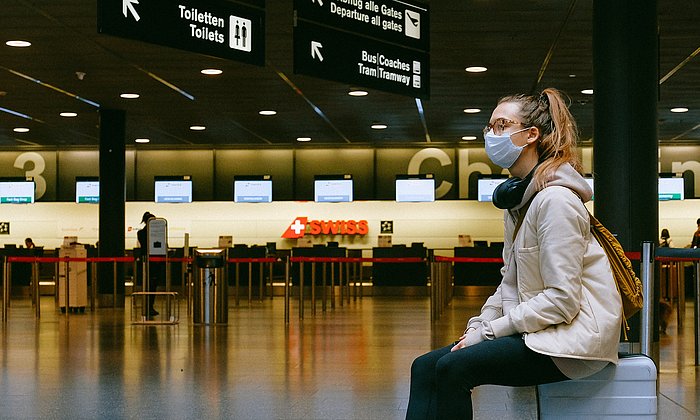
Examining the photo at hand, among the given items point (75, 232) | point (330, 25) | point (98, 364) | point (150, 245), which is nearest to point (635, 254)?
point (330, 25)

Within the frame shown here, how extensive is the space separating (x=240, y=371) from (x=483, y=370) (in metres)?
5.24

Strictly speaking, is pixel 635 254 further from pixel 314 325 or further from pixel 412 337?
pixel 314 325

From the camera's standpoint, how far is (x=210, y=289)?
13.7 meters

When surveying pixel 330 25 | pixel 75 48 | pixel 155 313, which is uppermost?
pixel 75 48

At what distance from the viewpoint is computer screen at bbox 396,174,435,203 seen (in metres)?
24.6

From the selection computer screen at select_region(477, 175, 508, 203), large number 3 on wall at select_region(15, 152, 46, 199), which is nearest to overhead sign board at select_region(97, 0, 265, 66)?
computer screen at select_region(477, 175, 508, 203)

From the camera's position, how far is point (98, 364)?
856 cm

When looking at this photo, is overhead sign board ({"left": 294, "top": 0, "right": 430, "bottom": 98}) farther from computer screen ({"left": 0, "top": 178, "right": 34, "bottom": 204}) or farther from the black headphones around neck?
computer screen ({"left": 0, "top": 178, "right": 34, "bottom": 204})

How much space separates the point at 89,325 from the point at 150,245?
214 centimetres

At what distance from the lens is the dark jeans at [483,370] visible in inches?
115

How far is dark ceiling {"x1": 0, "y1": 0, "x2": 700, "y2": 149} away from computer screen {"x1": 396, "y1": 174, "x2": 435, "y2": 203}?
1449 millimetres

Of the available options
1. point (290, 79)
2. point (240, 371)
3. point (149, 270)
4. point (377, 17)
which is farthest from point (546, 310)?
point (149, 270)

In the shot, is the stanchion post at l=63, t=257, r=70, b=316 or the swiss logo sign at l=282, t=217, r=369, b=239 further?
the swiss logo sign at l=282, t=217, r=369, b=239

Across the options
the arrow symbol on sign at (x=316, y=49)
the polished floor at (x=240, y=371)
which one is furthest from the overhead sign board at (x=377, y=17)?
→ the polished floor at (x=240, y=371)
